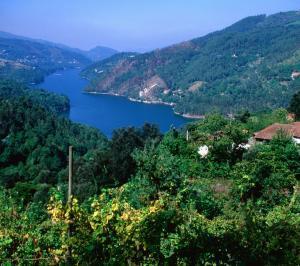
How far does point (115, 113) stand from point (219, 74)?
180 ft

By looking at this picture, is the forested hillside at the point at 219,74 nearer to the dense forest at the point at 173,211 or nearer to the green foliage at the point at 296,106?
the green foliage at the point at 296,106

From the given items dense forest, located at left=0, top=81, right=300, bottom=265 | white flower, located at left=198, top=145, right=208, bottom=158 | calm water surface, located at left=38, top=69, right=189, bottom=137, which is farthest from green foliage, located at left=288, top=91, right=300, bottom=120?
calm water surface, located at left=38, top=69, right=189, bottom=137

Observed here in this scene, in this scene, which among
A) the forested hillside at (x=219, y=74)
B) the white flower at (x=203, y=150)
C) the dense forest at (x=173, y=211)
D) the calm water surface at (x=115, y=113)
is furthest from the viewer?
the forested hillside at (x=219, y=74)

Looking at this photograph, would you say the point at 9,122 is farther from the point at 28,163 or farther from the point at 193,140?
the point at 193,140

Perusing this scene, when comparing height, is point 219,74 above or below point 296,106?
below

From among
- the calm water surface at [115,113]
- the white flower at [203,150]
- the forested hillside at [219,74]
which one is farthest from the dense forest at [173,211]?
the forested hillside at [219,74]

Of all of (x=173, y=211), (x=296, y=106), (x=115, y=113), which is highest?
(x=173, y=211)

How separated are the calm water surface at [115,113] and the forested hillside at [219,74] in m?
8.10

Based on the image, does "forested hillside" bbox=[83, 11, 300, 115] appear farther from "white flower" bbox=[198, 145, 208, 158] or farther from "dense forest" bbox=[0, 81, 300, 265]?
"dense forest" bbox=[0, 81, 300, 265]

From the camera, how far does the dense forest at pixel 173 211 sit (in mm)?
6383

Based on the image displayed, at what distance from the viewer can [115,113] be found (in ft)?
363

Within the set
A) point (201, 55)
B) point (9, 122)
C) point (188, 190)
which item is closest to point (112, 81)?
point (201, 55)

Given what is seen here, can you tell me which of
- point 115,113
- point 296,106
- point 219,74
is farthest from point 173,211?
point 219,74

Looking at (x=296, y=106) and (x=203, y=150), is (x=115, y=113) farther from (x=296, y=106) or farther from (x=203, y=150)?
(x=203, y=150)
